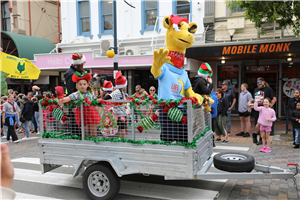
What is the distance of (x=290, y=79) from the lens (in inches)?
492

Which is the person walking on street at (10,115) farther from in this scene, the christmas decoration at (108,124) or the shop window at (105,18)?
the shop window at (105,18)

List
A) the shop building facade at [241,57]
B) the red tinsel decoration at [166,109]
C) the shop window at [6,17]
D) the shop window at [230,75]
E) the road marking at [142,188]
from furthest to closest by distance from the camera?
1. the shop window at [6,17]
2. the shop window at [230,75]
3. the shop building facade at [241,57]
4. the road marking at [142,188]
5. the red tinsel decoration at [166,109]

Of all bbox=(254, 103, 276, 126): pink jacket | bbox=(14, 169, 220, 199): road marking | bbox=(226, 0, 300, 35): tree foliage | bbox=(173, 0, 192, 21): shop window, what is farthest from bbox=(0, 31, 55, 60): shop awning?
bbox=(254, 103, 276, 126): pink jacket

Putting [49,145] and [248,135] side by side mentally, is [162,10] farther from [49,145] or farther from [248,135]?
[49,145]

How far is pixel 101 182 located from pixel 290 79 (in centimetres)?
1174

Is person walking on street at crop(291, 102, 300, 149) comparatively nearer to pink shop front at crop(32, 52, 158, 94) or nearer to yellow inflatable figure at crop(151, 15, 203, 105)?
yellow inflatable figure at crop(151, 15, 203, 105)

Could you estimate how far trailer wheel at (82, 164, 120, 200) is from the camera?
3.96m

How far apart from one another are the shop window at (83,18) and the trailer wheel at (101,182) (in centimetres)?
1336

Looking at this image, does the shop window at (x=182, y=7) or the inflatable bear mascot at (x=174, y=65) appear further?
the shop window at (x=182, y=7)

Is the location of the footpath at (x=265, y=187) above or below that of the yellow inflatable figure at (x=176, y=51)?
below

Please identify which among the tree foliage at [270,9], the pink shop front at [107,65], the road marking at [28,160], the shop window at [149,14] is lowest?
the road marking at [28,160]

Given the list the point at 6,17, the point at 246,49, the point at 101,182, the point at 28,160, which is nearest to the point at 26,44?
the point at 6,17

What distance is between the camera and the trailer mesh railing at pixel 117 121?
3.99m

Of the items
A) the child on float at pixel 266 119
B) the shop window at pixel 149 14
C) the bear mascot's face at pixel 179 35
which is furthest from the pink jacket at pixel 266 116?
the shop window at pixel 149 14
